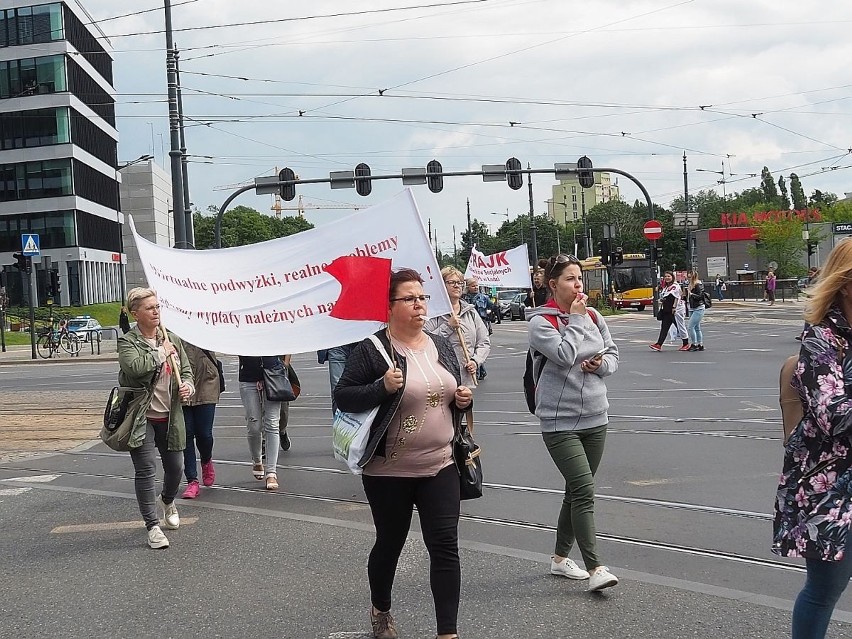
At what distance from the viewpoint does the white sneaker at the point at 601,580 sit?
5305mm

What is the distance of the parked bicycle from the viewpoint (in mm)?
34969

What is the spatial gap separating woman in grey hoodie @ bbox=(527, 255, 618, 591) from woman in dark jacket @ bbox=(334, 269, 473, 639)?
2.90 feet

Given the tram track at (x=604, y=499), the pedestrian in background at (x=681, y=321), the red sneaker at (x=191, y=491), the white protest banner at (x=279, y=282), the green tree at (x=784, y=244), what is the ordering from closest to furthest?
1. the tram track at (x=604, y=499)
2. the white protest banner at (x=279, y=282)
3. the red sneaker at (x=191, y=491)
4. the pedestrian in background at (x=681, y=321)
5. the green tree at (x=784, y=244)

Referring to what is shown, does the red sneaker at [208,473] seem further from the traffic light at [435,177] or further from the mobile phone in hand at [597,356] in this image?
the traffic light at [435,177]

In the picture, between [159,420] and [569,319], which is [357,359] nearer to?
[569,319]

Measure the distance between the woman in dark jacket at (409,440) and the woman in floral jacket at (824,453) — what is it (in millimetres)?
1448

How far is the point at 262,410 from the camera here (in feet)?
29.3

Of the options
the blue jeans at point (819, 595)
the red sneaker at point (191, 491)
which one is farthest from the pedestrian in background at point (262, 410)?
the blue jeans at point (819, 595)

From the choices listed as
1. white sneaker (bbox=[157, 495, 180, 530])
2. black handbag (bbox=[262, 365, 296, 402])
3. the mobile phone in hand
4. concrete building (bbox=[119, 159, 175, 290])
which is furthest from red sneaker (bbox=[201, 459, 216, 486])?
concrete building (bbox=[119, 159, 175, 290])

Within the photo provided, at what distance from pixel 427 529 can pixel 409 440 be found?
0.40 m

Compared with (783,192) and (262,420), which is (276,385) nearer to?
(262,420)

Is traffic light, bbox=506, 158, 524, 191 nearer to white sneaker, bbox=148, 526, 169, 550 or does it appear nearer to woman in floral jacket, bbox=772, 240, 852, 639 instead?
white sneaker, bbox=148, 526, 169, 550

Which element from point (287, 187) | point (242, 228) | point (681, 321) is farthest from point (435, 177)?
point (242, 228)

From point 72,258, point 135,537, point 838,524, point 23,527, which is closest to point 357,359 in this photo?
point 838,524
